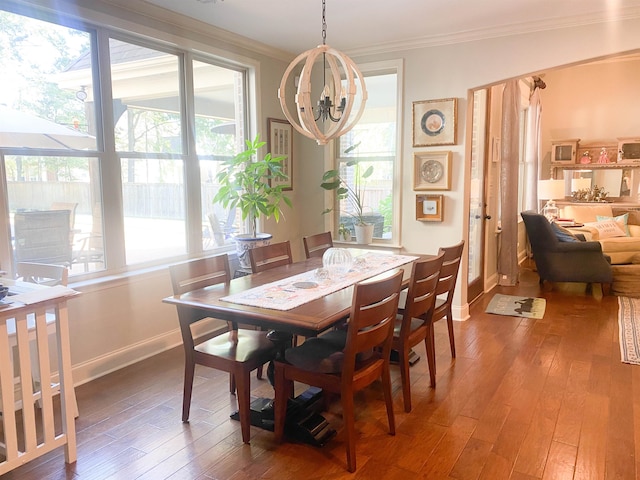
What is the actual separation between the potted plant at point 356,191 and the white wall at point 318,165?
24 centimetres

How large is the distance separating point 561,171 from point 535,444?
20.5 feet

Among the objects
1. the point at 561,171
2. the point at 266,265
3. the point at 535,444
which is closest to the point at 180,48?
the point at 266,265

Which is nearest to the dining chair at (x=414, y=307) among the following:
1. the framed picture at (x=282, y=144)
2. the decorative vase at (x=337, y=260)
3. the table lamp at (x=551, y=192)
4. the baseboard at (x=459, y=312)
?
the decorative vase at (x=337, y=260)

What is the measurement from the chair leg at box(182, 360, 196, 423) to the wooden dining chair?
2.66ft

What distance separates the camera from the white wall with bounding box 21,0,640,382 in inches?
131

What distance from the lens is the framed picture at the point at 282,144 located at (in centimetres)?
488

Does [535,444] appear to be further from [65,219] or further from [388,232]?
[65,219]

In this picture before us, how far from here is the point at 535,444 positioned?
2.45 m

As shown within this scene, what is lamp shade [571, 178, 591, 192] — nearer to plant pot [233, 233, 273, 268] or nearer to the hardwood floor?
the hardwood floor

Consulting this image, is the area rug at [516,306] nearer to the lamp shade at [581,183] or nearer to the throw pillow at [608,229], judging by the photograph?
Result: the throw pillow at [608,229]

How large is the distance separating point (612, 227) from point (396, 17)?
4.42 meters

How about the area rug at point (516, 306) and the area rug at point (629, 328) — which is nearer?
the area rug at point (629, 328)

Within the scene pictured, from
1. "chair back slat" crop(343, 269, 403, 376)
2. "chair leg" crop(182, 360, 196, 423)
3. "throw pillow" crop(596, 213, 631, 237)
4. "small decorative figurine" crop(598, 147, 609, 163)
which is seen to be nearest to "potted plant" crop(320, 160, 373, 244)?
"chair back slat" crop(343, 269, 403, 376)

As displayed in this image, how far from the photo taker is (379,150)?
492 centimetres
